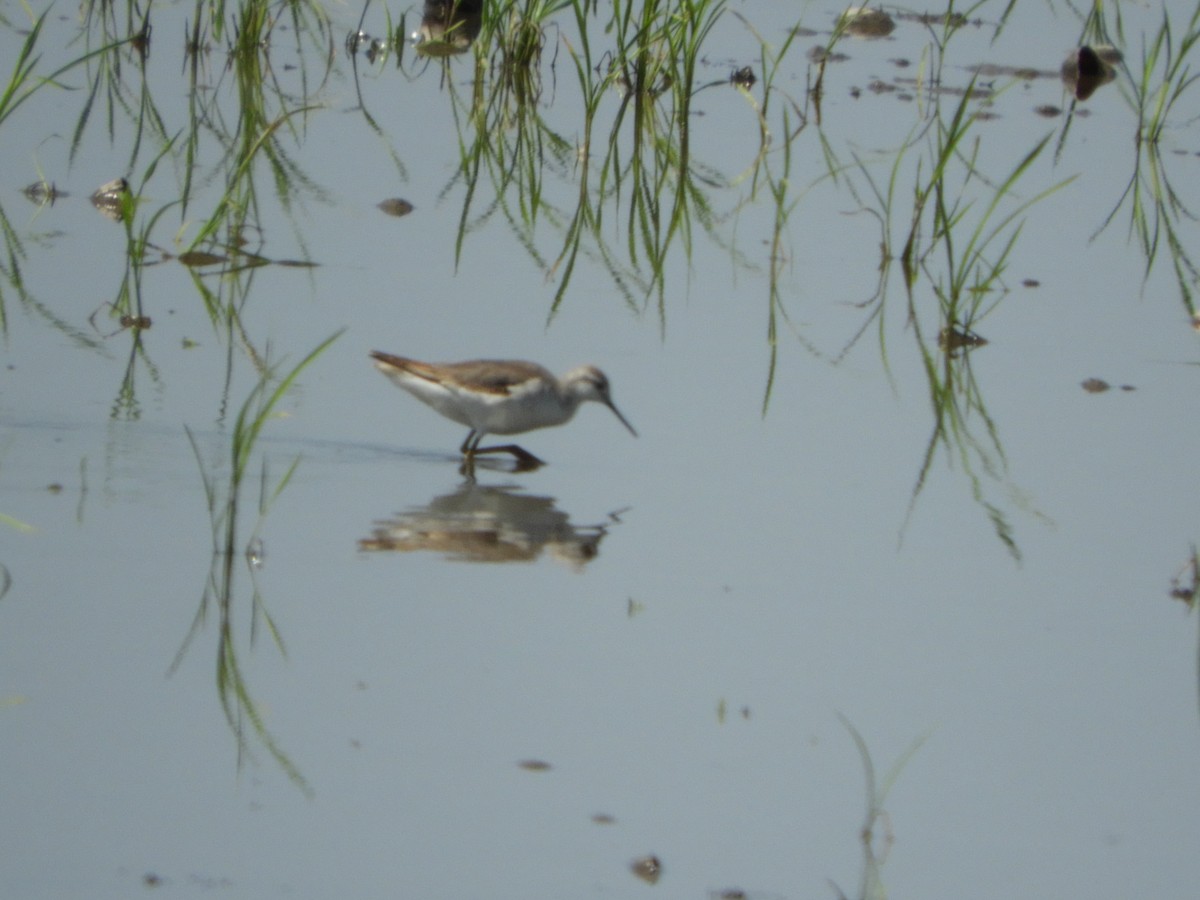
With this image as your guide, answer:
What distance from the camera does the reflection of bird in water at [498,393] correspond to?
7.31 m

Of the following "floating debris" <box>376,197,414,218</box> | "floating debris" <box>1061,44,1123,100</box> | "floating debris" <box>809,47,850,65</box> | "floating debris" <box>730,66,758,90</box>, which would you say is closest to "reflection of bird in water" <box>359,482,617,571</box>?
"floating debris" <box>376,197,414,218</box>

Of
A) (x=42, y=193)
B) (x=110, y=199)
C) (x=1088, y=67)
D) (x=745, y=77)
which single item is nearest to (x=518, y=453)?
(x=110, y=199)

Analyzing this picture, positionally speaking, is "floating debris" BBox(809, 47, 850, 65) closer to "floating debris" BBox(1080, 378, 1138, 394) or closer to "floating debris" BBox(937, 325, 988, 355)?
"floating debris" BBox(937, 325, 988, 355)

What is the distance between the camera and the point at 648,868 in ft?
14.2

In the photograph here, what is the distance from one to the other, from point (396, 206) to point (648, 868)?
5.52 meters

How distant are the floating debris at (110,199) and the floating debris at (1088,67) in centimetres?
590

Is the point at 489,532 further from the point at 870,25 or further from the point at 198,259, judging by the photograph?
the point at 870,25

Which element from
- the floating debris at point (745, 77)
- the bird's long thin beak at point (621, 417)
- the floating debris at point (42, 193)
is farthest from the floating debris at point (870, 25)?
the bird's long thin beak at point (621, 417)

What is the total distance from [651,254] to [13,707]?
189 inches

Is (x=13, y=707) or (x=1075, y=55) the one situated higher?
(x=1075, y=55)

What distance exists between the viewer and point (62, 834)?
166 inches

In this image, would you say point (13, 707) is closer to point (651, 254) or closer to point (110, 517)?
point (110, 517)

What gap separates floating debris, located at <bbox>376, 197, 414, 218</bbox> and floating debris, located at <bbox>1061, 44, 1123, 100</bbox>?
4760 millimetres

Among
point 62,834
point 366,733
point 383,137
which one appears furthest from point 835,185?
point 62,834
